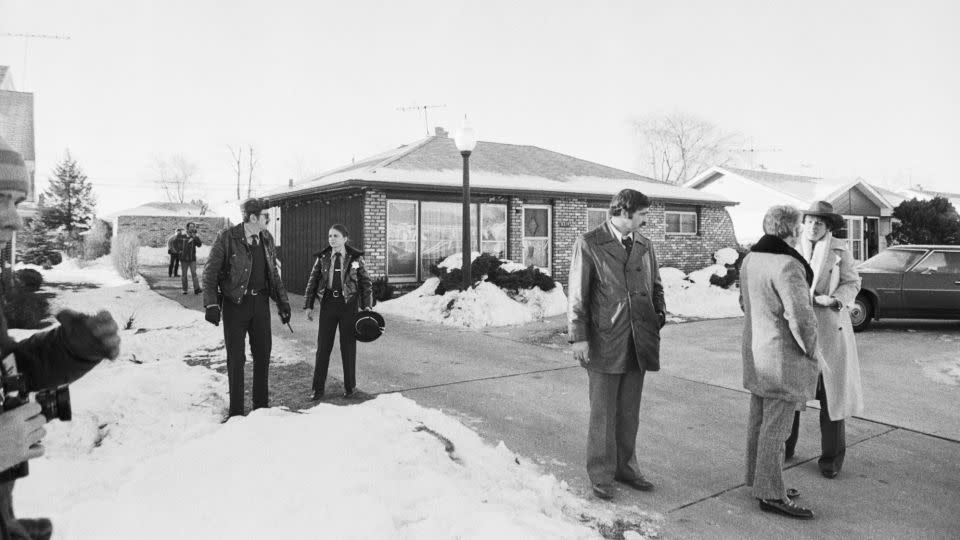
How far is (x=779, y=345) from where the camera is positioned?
3.81 meters

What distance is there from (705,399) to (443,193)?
34.5 feet

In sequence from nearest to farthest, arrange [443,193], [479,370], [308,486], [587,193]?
[308,486] < [479,370] < [443,193] < [587,193]

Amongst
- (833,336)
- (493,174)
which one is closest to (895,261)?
(833,336)

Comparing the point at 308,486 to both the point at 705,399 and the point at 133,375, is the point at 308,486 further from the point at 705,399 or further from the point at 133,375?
the point at 705,399

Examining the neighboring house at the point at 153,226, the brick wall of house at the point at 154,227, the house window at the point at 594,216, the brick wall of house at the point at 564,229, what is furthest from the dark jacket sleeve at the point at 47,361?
the brick wall of house at the point at 154,227

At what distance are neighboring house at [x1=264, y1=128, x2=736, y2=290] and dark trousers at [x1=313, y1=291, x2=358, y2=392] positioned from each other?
27.1 feet

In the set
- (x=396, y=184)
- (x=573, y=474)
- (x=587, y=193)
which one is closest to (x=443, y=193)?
(x=396, y=184)

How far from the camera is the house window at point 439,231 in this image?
625 inches

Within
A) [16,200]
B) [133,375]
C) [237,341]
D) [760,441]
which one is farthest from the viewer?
[133,375]

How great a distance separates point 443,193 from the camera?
1599cm

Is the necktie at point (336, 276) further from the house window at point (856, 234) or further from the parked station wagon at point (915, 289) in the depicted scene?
the house window at point (856, 234)

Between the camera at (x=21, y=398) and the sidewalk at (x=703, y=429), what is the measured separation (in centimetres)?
309

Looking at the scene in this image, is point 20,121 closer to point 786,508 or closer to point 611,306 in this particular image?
point 611,306

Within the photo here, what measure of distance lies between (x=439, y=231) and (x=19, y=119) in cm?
1615
